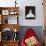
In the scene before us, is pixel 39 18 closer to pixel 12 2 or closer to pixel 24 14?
pixel 24 14

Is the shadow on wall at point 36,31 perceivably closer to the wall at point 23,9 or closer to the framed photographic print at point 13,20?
the wall at point 23,9

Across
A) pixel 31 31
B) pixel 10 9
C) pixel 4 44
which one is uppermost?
pixel 10 9

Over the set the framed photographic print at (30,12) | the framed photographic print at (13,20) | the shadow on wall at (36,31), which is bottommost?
the shadow on wall at (36,31)

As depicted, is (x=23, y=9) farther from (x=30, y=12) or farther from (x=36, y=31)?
(x=36, y=31)

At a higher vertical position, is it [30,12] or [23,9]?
[23,9]

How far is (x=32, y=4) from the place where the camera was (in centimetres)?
547

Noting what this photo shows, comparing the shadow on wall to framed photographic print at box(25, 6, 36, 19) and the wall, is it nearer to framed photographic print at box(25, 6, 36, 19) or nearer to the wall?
the wall

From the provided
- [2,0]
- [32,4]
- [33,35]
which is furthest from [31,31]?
[2,0]

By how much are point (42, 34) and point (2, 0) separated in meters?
1.81

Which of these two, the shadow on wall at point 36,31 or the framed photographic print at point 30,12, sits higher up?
the framed photographic print at point 30,12

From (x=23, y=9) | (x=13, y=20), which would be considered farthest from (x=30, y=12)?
(x=13, y=20)

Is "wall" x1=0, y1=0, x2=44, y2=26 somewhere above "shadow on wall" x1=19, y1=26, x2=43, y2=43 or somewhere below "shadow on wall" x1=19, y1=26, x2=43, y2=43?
above

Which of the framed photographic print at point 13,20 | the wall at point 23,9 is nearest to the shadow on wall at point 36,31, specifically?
the wall at point 23,9

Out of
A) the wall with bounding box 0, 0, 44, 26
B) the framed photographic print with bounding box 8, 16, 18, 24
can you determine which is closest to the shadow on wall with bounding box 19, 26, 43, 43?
the wall with bounding box 0, 0, 44, 26
